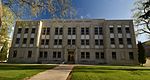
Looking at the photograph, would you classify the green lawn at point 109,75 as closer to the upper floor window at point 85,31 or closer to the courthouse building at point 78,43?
the courthouse building at point 78,43

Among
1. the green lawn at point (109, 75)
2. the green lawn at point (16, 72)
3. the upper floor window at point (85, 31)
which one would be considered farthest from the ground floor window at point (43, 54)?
the green lawn at point (109, 75)

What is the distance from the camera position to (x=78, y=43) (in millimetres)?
39219

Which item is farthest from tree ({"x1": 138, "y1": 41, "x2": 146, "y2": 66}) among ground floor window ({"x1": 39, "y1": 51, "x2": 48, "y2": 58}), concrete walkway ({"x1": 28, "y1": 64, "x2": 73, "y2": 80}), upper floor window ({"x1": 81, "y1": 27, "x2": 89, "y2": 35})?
concrete walkway ({"x1": 28, "y1": 64, "x2": 73, "y2": 80})

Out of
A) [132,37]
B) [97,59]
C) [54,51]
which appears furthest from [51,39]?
[132,37]

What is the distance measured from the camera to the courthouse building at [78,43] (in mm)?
37469

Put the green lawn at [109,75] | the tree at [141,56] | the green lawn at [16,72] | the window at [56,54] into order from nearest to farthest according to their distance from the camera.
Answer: the green lawn at [16,72]
the green lawn at [109,75]
the tree at [141,56]
the window at [56,54]

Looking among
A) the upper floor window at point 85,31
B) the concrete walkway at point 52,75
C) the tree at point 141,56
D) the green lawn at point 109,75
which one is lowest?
the green lawn at point 109,75

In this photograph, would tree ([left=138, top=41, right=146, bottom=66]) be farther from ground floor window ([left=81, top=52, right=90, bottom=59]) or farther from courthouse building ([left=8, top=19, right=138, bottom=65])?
ground floor window ([left=81, top=52, right=90, bottom=59])

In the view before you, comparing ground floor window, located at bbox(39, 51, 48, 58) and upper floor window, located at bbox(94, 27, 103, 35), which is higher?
upper floor window, located at bbox(94, 27, 103, 35)

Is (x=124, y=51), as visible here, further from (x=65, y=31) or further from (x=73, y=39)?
(x=65, y=31)

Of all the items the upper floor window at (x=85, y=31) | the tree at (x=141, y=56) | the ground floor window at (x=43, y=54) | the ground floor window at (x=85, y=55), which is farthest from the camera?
the upper floor window at (x=85, y=31)

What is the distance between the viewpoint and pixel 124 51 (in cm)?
3706

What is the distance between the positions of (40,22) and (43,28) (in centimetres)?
182

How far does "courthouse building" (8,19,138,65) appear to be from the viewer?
1475 inches
